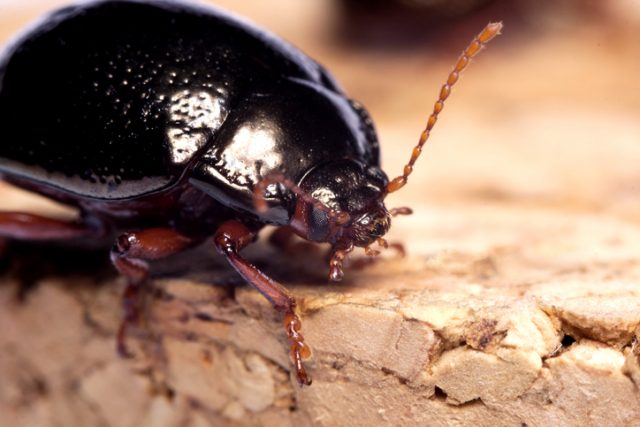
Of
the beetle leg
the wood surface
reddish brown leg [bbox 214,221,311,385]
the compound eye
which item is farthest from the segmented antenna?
the beetle leg

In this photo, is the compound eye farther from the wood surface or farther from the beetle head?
the wood surface

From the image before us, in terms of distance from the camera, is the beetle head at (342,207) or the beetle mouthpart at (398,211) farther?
the beetle mouthpart at (398,211)

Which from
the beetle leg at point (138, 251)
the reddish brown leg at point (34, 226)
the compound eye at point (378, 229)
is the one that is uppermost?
the compound eye at point (378, 229)

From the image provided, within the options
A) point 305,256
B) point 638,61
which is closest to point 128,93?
point 305,256

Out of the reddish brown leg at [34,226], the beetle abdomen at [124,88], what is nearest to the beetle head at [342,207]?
the beetle abdomen at [124,88]

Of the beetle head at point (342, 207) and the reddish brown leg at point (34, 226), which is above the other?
the beetle head at point (342, 207)

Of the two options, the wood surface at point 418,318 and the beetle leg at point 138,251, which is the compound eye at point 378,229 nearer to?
the wood surface at point 418,318

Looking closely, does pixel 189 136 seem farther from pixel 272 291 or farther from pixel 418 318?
pixel 418 318
